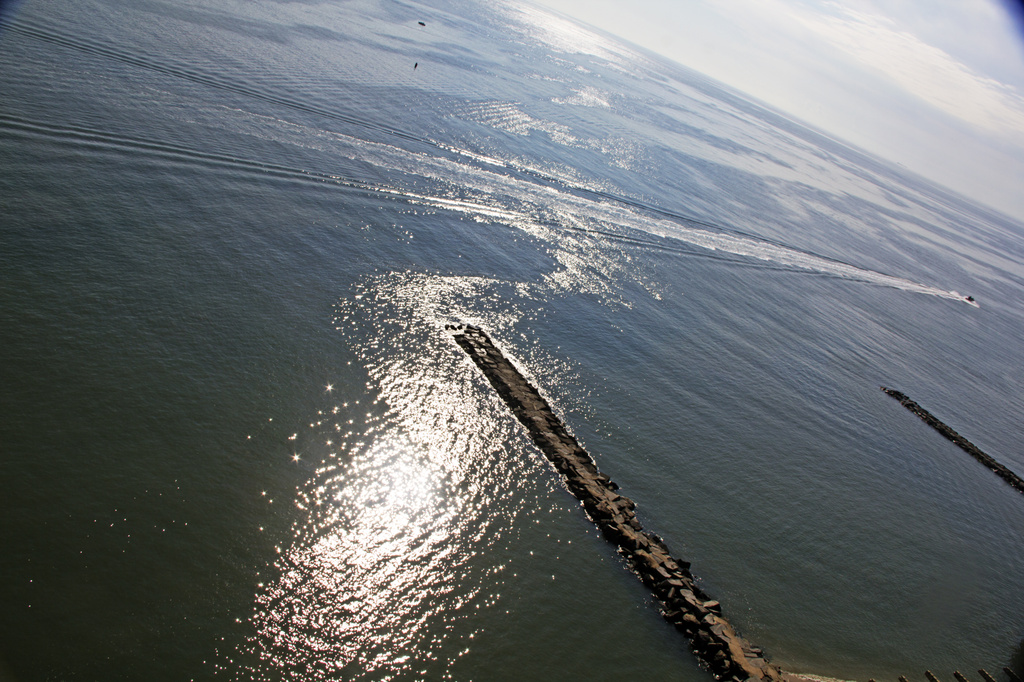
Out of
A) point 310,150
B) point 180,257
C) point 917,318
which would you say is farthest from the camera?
point 917,318

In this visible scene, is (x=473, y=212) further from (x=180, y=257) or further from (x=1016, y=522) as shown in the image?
(x=1016, y=522)

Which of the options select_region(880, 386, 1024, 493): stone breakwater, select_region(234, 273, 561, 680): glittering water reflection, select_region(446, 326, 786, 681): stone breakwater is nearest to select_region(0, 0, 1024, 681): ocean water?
select_region(234, 273, 561, 680): glittering water reflection

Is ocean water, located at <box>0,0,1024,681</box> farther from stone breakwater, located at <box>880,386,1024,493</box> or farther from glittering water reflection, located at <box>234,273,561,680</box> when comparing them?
stone breakwater, located at <box>880,386,1024,493</box>

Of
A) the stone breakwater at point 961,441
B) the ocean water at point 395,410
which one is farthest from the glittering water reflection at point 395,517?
the stone breakwater at point 961,441

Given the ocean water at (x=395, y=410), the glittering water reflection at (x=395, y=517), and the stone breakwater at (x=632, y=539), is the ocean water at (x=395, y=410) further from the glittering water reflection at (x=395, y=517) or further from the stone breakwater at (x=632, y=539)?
the stone breakwater at (x=632, y=539)

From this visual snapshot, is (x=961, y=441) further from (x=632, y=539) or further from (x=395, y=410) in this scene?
(x=395, y=410)

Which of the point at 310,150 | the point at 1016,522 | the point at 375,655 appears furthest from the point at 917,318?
the point at 375,655

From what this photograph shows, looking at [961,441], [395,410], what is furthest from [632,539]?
[961,441]
